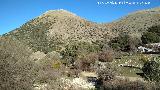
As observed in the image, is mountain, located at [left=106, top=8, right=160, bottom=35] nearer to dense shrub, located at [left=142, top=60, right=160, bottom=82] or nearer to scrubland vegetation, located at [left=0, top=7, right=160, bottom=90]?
scrubland vegetation, located at [left=0, top=7, right=160, bottom=90]

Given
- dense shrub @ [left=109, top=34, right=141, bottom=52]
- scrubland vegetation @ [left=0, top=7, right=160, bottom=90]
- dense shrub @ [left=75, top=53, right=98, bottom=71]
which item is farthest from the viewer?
dense shrub @ [left=109, top=34, right=141, bottom=52]

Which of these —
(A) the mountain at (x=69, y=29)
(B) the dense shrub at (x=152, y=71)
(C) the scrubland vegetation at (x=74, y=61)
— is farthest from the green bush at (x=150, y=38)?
(B) the dense shrub at (x=152, y=71)

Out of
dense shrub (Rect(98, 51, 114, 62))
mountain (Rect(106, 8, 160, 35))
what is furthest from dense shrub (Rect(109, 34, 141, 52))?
mountain (Rect(106, 8, 160, 35))

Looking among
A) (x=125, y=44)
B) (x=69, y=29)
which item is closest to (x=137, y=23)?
(x=69, y=29)

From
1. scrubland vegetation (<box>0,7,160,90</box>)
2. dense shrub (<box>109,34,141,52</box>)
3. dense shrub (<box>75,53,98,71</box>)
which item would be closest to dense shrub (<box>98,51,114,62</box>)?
scrubland vegetation (<box>0,7,160,90</box>)

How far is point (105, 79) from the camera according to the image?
115 ft

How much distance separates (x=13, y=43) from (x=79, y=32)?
78961mm

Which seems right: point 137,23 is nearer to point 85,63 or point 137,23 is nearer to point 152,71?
point 85,63

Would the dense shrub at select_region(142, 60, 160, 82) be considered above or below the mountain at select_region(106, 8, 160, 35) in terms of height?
below

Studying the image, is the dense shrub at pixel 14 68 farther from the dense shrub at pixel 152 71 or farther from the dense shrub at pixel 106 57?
the dense shrub at pixel 106 57

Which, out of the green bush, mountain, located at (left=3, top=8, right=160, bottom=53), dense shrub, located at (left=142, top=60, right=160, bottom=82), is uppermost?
mountain, located at (left=3, top=8, right=160, bottom=53)

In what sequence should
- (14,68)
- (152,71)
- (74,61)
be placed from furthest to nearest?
(74,61) → (152,71) → (14,68)

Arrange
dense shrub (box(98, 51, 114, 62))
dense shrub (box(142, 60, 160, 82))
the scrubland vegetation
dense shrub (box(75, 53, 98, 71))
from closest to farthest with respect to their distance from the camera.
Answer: the scrubland vegetation, dense shrub (box(142, 60, 160, 82)), dense shrub (box(75, 53, 98, 71)), dense shrub (box(98, 51, 114, 62))

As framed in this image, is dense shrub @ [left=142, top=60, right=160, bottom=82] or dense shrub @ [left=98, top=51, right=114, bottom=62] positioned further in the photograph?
dense shrub @ [left=98, top=51, right=114, bottom=62]
